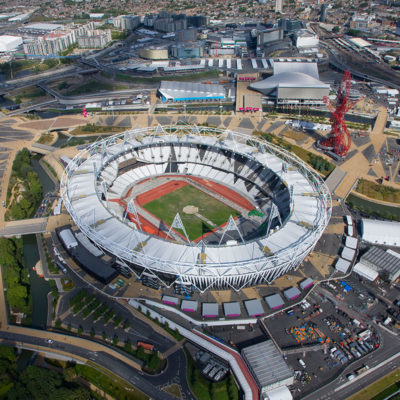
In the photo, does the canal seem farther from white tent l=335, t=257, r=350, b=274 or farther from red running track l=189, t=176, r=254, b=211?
white tent l=335, t=257, r=350, b=274

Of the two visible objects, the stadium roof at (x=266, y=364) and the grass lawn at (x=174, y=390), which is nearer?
the stadium roof at (x=266, y=364)

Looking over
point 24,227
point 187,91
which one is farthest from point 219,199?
point 187,91

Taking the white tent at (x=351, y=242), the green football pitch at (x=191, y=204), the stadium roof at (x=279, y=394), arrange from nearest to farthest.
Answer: the stadium roof at (x=279, y=394), the white tent at (x=351, y=242), the green football pitch at (x=191, y=204)

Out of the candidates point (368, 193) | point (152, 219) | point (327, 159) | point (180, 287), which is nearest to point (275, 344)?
point (180, 287)

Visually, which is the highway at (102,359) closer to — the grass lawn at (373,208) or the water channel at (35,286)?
the water channel at (35,286)

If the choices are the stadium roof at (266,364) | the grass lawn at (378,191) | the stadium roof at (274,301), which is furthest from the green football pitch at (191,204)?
the grass lawn at (378,191)

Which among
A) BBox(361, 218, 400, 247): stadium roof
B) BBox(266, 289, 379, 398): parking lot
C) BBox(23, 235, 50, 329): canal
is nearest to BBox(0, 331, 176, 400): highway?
BBox(23, 235, 50, 329): canal
